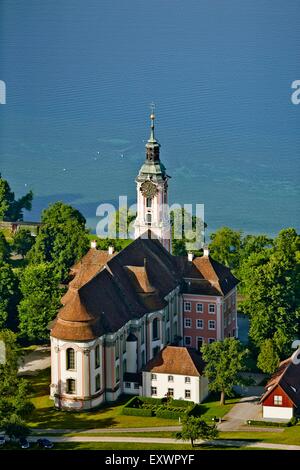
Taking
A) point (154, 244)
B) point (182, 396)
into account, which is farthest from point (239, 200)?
point (182, 396)

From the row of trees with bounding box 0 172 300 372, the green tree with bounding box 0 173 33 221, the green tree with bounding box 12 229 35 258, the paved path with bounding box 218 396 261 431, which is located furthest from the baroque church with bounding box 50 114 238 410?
the green tree with bounding box 0 173 33 221

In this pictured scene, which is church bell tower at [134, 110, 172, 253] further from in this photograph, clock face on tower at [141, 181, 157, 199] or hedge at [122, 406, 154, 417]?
hedge at [122, 406, 154, 417]

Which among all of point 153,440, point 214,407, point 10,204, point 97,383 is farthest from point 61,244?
point 153,440

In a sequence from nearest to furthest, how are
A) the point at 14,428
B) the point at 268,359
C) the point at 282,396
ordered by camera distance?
the point at 14,428 → the point at 282,396 → the point at 268,359

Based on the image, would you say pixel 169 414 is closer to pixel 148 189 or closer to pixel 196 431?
pixel 196 431

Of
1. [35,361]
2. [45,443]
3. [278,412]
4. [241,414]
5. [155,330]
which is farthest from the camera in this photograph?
[35,361]

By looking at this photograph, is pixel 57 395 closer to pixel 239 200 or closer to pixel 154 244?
pixel 154 244
